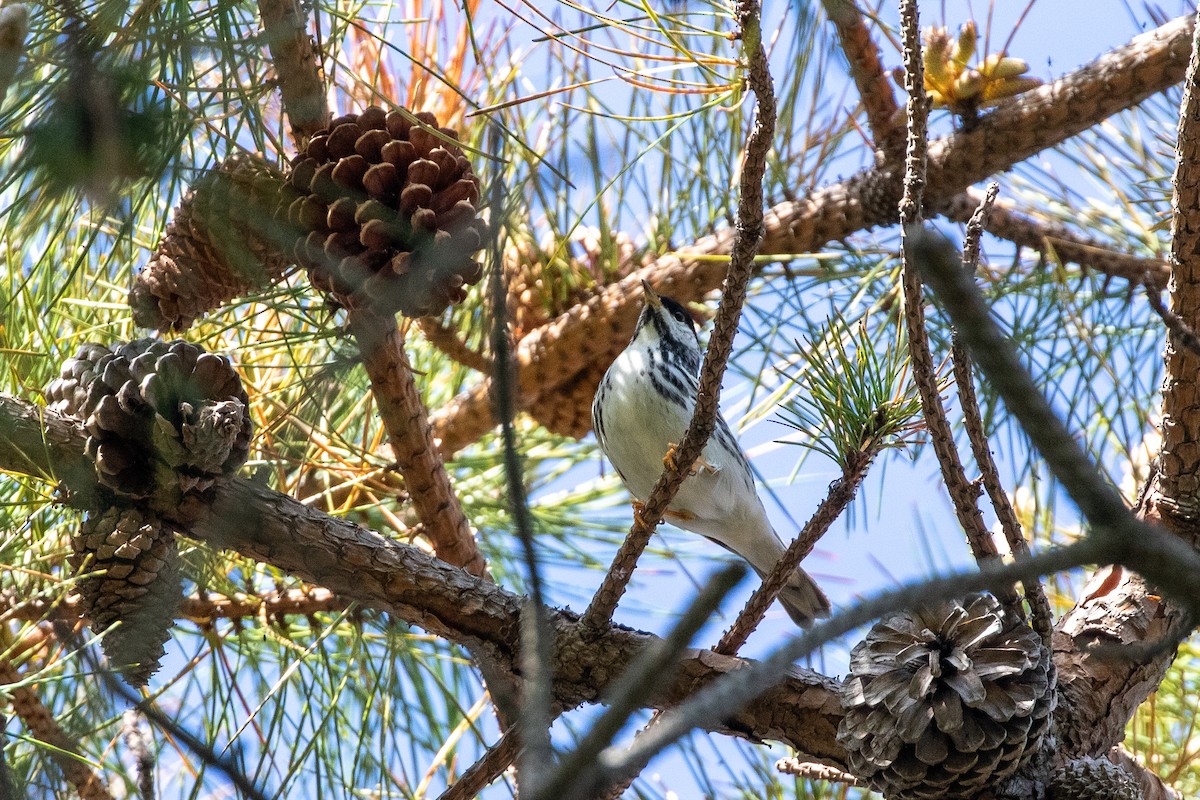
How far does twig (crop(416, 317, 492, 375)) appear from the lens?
5.95ft

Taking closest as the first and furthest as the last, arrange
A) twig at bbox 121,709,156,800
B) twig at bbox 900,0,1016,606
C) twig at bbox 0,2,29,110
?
twig at bbox 0,2,29,110, twig at bbox 121,709,156,800, twig at bbox 900,0,1016,606

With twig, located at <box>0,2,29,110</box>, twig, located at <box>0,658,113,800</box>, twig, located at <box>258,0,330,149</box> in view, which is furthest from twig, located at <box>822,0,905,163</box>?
twig, located at <box>0,658,113,800</box>

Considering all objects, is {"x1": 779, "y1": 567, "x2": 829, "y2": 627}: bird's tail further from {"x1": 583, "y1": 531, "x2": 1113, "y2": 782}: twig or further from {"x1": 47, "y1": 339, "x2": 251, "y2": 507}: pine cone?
{"x1": 583, "y1": 531, "x2": 1113, "y2": 782}: twig

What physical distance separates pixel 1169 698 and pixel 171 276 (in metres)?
1.89

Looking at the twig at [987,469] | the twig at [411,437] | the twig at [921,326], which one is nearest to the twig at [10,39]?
the twig at [411,437]

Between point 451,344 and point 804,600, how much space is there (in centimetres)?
99

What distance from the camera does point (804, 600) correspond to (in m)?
2.34

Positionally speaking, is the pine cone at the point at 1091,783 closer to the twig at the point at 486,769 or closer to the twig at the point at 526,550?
the twig at the point at 486,769

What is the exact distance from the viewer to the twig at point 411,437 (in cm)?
127

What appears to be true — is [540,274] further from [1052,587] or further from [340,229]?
[1052,587]

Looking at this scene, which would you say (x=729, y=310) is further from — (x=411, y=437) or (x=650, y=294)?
(x=650, y=294)

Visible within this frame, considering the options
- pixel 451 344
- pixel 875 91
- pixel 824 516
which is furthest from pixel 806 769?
pixel 875 91

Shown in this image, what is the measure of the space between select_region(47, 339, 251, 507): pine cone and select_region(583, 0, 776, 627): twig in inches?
16.9

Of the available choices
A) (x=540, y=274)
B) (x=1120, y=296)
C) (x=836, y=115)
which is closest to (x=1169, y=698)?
(x=1120, y=296)
